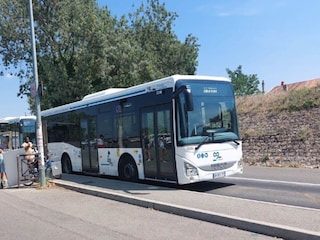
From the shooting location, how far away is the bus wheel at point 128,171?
12656 mm

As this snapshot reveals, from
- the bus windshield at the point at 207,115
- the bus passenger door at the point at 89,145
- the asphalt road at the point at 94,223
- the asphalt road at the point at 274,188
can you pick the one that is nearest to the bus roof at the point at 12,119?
the bus passenger door at the point at 89,145

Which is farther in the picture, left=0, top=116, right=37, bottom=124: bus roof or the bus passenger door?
left=0, top=116, right=37, bottom=124: bus roof

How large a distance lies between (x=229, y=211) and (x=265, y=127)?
53.6 feet

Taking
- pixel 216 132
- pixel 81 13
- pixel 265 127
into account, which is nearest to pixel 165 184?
pixel 216 132

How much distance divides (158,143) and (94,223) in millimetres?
3926

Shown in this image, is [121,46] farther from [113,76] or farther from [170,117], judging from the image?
[170,117]

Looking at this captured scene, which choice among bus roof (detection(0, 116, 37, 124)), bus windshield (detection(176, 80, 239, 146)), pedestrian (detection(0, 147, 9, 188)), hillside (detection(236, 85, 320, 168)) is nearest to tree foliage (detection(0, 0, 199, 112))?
bus roof (detection(0, 116, 37, 124))

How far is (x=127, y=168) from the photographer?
13000 millimetres

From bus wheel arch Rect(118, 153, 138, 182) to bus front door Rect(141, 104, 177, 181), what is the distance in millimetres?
806

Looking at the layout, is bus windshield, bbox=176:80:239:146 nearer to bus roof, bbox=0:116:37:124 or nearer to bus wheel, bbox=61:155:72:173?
bus wheel, bbox=61:155:72:173

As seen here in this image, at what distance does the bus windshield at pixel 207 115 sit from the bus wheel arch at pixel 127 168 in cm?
278

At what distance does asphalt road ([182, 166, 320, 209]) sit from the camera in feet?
30.3

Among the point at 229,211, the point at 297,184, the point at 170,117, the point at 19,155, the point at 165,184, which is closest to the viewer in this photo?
the point at 229,211

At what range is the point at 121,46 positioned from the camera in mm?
27422
